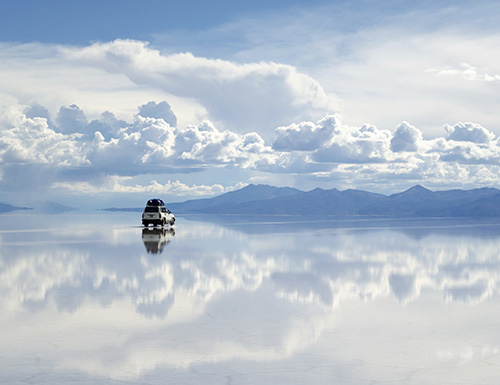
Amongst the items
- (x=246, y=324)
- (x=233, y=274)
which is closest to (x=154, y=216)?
(x=233, y=274)

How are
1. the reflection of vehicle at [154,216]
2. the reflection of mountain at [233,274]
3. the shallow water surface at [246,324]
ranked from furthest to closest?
1. the reflection of vehicle at [154,216]
2. the reflection of mountain at [233,274]
3. the shallow water surface at [246,324]

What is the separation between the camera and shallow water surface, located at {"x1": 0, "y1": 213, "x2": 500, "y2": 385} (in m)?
10.0

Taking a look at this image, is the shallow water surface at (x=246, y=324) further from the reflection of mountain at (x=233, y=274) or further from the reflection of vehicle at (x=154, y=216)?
the reflection of vehicle at (x=154, y=216)

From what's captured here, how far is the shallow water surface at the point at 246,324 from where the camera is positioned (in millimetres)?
10039

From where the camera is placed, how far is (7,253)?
33.3 m

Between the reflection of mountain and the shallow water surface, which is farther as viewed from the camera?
the reflection of mountain

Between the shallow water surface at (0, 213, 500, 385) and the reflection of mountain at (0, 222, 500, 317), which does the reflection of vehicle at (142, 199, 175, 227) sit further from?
the shallow water surface at (0, 213, 500, 385)

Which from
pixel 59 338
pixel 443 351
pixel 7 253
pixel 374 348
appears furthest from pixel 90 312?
pixel 7 253

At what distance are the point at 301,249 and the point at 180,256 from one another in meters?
10.1

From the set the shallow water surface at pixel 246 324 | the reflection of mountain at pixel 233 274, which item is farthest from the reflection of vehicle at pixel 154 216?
the shallow water surface at pixel 246 324

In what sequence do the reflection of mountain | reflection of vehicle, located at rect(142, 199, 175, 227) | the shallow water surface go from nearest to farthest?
1. the shallow water surface
2. the reflection of mountain
3. reflection of vehicle, located at rect(142, 199, 175, 227)

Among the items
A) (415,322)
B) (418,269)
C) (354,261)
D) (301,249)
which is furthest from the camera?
(301,249)

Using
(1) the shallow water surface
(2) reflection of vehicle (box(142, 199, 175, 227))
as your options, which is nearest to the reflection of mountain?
(1) the shallow water surface

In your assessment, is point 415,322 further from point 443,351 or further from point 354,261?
point 354,261
